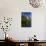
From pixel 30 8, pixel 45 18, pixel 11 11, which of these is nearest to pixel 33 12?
pixel 30 8

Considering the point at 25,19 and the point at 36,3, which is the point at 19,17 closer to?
the point at 25,19

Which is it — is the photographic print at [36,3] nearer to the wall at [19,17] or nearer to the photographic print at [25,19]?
the wall at [19,17]

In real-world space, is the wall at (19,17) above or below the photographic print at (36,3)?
below

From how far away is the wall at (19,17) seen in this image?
374cm

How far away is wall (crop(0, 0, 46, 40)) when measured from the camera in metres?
3.74

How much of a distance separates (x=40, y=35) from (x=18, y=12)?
0.91m

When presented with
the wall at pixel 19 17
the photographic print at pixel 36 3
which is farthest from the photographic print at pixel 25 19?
the photographic print at pixel 36 3

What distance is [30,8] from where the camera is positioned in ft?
12.5

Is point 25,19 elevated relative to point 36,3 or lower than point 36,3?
lower

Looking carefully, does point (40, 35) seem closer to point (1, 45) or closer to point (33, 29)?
point (33, 29)

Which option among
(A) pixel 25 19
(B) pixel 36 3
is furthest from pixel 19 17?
(B) pixel 36 3

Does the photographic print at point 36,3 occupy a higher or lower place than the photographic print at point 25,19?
higher

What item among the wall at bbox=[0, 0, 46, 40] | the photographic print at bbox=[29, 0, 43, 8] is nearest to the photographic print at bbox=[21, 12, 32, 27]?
the wall at bbox=[0, 0, 46, 40]

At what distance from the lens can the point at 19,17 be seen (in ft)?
12.4
